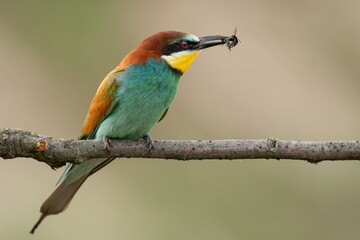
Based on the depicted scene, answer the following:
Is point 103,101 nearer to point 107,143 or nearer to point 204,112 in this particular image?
point 107,143

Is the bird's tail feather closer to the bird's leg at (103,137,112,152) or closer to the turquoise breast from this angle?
the turquoise breast

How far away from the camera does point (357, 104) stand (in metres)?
6.42

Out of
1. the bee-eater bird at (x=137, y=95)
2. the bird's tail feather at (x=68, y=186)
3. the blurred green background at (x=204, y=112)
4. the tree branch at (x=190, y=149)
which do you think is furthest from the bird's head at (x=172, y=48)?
the blurred green background at (x=204, y=112)

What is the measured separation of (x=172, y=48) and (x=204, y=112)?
2.90 meters

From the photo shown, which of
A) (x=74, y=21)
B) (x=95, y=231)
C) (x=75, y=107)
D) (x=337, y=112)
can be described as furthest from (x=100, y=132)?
(x=74, y=21)

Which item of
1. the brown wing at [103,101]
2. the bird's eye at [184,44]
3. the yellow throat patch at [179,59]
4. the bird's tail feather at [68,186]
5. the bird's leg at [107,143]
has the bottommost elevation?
the bird's tail feather at [68,186]

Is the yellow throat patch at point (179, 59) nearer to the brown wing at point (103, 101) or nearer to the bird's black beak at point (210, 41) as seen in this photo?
the bird's black beak at point (210, 41)

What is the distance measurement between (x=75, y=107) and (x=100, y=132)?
2.81 meters

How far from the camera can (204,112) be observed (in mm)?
6496

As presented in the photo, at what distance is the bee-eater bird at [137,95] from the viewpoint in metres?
3.55

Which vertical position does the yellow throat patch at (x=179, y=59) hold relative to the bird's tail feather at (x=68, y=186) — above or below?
above

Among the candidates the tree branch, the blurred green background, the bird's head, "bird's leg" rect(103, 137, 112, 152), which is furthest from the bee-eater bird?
the blurred green background

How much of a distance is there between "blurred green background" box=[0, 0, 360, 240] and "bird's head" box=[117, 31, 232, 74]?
6.31ft

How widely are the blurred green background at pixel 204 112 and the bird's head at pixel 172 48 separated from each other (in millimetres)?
1922
